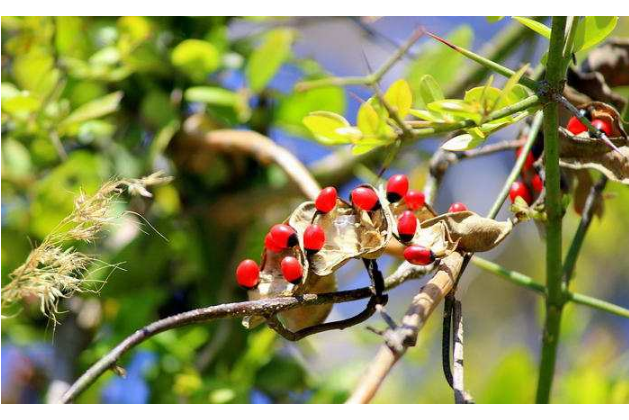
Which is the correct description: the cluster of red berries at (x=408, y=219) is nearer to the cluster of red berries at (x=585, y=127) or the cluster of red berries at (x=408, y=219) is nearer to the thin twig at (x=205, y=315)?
the thin twig at (x=205, y=315)

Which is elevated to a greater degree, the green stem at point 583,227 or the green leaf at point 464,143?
the green leaf at point 464,143

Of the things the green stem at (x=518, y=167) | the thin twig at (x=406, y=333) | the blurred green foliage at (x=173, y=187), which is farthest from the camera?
the blurred green foliage at (x=173, y=187)

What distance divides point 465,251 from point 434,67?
590 millimetres

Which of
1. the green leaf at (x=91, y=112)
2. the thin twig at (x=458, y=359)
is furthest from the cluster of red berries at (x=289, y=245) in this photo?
the green leaf at (x=91, y=112)

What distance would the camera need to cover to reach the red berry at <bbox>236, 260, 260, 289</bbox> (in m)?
0.56

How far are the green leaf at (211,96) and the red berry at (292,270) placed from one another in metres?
0.62

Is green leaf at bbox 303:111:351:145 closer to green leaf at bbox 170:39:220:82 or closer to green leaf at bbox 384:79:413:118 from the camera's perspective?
green leaf at bbox 384:79:413:118

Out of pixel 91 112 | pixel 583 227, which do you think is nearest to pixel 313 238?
pixel 583 227

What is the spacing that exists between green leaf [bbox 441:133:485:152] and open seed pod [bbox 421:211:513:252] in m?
0.04

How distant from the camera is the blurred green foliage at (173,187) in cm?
107

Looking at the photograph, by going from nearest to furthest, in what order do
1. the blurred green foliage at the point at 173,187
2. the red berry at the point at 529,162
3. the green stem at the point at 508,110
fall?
the green stem at the point at 508,110, the red berry at the point at 529,162, the blurred green foliage at the point at 173,187

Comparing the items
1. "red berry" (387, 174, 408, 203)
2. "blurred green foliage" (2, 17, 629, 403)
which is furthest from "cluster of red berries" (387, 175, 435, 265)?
"blurred green foliage" (2, 17, 629, 403)

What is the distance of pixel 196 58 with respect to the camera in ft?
3.68

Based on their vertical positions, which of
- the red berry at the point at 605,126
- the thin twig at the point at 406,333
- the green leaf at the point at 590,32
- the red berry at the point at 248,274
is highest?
the green leaf at the point at 590,32
